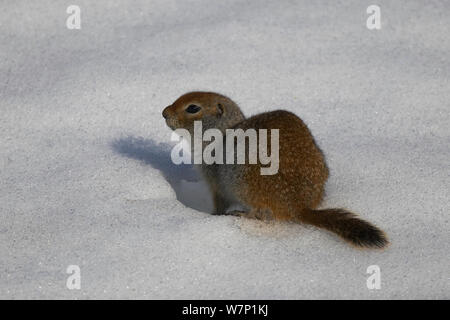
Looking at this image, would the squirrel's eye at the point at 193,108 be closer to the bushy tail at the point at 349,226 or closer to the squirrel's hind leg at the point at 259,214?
the squirrel's hind leg at the point at 259,214

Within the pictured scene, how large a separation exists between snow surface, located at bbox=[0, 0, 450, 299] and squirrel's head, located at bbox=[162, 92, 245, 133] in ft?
1.14

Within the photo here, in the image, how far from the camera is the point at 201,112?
3.57 metres

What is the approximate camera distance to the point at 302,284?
9.29 feet

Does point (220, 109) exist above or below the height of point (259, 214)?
above

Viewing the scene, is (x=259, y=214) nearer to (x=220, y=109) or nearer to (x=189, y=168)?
(x=220, y=109)

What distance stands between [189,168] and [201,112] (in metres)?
0.51

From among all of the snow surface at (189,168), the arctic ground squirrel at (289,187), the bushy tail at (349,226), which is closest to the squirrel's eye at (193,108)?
the arctic ground squirrel at (289,187)

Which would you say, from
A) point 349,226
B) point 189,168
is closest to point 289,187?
point 349,226

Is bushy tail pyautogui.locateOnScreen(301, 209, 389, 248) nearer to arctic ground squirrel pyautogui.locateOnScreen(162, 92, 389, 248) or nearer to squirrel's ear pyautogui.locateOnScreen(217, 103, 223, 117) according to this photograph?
arctic ground squirrel pyautogui.locateOnScreen(162, 92, 389, 248)

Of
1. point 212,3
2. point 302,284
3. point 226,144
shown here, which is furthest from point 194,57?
point 302,284

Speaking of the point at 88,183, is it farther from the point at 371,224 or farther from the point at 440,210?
the point at 440,210

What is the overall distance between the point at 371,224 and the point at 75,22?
3252 mm

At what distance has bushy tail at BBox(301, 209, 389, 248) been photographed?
2957 millimetres

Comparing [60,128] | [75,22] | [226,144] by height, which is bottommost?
[226,144]
